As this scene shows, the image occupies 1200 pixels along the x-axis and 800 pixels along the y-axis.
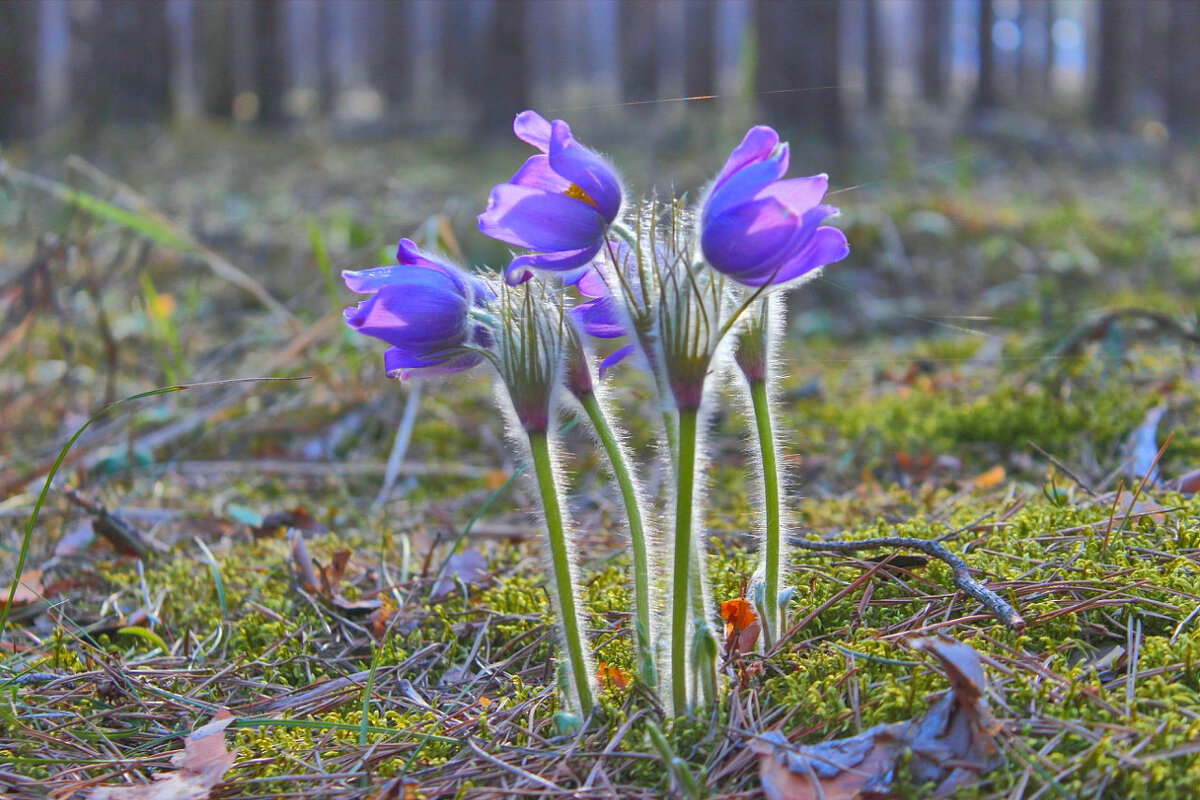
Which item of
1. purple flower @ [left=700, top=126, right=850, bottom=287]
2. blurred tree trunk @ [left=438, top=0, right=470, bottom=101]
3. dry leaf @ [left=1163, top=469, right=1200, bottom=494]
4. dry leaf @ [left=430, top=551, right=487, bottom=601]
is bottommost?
dry leaf @ [left=430, top=551, right=487, bottom=601]

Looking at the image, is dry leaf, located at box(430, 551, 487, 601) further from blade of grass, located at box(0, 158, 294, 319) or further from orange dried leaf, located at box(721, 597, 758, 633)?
blade of grass, located at box(0, 158, 294, 319)

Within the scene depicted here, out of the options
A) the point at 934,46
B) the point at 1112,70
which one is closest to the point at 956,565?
A: the point at 1112,70

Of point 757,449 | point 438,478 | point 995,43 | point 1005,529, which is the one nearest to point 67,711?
point 757,449

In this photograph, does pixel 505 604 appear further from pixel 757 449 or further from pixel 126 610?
pixel 126 610

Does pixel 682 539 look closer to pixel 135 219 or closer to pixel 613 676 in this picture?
pixel 613 676

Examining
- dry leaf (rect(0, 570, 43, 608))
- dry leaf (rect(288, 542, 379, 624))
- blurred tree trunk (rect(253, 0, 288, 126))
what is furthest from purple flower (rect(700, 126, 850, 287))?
blurred tree trunk (rect(253, 0, 288, 126))

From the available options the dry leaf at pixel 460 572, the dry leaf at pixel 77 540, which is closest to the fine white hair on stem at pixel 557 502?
the dry leaf at pixel 460 572

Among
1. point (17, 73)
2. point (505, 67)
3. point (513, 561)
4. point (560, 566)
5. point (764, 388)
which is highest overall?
point (17, 73)
